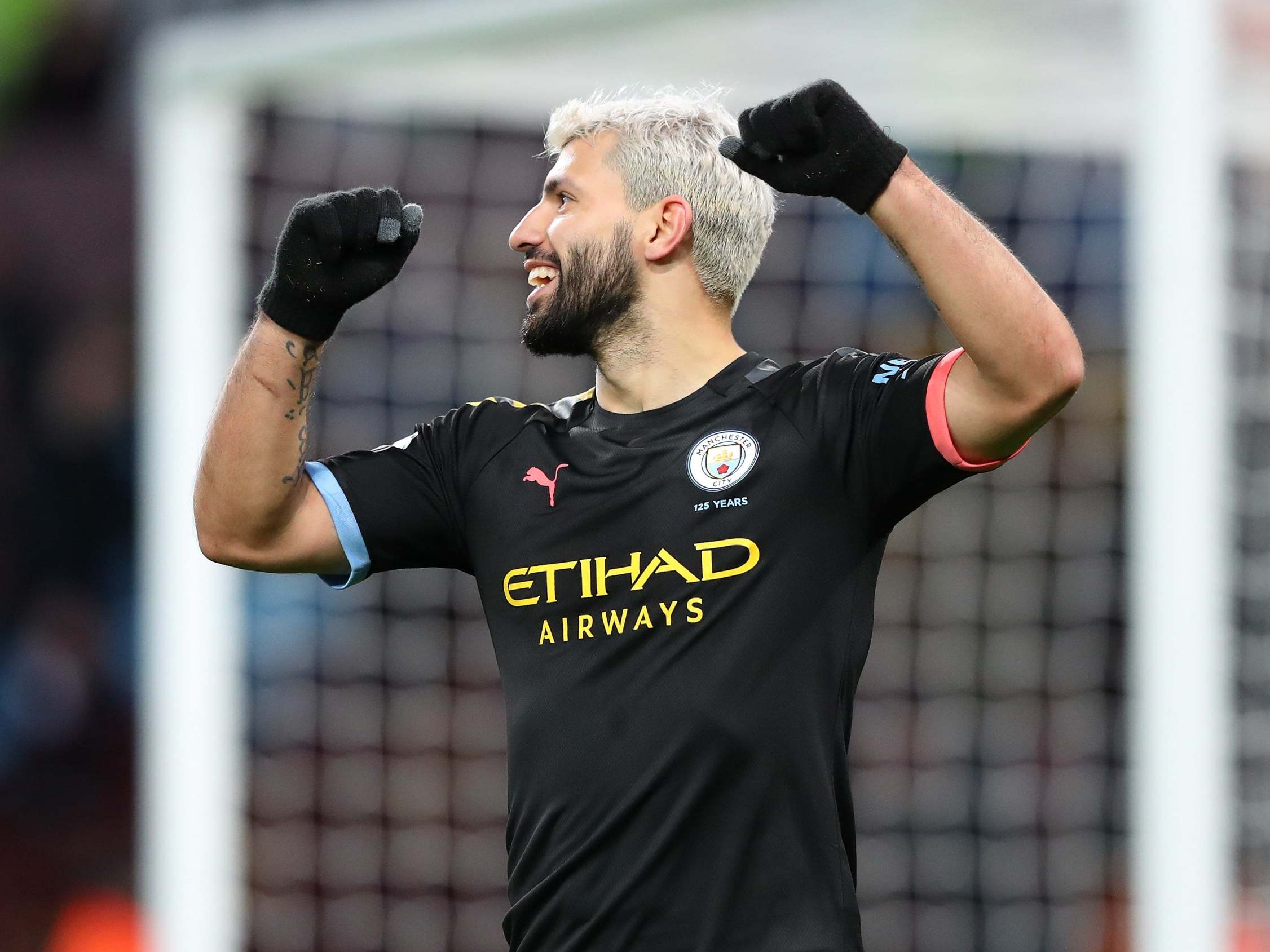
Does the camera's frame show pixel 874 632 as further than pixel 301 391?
Yes

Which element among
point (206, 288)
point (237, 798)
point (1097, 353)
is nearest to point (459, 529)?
point (206, 288)

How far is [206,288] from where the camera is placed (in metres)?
5.37

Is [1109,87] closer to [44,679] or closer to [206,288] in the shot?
[206,288]

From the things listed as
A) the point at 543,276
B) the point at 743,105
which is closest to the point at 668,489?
the point at 543,276

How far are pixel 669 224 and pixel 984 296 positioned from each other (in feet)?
2.24

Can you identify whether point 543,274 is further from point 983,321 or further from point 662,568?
point 983,321

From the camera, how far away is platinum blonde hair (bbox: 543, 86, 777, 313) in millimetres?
2906

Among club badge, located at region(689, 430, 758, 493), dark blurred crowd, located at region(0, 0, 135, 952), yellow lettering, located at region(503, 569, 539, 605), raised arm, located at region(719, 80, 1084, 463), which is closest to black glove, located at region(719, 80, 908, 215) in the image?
raised arm, located at region(719, 80, 1084, 463)

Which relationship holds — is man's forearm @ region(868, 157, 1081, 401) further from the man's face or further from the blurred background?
the blurred background

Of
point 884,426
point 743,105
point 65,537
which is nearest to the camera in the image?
point 884,426

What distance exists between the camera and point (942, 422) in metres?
2.47

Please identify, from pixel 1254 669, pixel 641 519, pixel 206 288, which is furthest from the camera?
pixel 206 288

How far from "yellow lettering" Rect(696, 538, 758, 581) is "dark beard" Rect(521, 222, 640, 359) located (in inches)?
17.5

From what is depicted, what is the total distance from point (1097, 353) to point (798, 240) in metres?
1.42
